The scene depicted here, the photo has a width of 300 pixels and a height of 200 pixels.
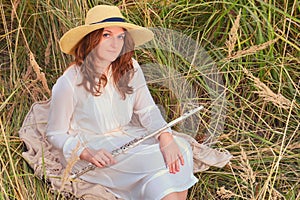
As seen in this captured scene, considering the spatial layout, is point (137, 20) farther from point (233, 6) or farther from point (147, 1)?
point (233, 6)

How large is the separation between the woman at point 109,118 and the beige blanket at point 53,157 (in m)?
0.05

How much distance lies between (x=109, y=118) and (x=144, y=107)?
0.14 m

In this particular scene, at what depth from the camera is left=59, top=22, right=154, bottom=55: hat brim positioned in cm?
188

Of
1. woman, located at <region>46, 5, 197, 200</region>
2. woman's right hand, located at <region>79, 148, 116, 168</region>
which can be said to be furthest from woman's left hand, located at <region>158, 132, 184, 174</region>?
woman's right hand, located at <region>79, 148, 116, 168</region>

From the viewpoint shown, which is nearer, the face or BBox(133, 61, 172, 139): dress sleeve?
the face

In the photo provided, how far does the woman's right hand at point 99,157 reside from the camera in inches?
74.9

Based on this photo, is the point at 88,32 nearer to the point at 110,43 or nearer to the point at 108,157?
the point at 110,43

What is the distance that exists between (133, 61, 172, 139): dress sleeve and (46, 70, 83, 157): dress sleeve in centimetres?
23

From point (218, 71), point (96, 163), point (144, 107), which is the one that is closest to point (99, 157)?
point (96, 163)

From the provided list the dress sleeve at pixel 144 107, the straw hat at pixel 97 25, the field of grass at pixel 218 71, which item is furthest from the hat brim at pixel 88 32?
the field of grass at pixel 218 71

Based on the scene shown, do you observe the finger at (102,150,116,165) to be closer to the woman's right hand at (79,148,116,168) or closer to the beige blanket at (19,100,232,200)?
the woman's right hand at (79,148,116,168)

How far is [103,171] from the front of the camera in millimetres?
1987

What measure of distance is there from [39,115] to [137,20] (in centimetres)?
57

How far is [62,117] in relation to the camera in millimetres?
1979
